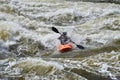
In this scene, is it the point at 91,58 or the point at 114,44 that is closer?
the point at 91,58

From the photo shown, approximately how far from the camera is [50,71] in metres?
7.68

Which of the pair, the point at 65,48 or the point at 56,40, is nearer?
the point at 65,48

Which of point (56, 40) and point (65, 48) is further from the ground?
point (65, 48)

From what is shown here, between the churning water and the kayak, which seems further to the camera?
the kayak

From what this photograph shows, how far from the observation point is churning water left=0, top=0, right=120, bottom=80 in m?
7.73

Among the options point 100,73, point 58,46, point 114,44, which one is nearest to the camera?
point 100,73

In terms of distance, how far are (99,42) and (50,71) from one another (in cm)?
314

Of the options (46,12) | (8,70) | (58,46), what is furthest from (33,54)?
(46,12)

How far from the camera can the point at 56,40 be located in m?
11.0

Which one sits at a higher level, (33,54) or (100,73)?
(100,73)

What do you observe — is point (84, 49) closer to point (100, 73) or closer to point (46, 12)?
point (100, 73)

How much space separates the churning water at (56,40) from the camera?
773 cm

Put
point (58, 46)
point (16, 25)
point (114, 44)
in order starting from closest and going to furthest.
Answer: point (114, 44) → point (58, 46) → point (16, 25)

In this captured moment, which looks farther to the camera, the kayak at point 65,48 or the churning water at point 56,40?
the kayak at point 65,48
